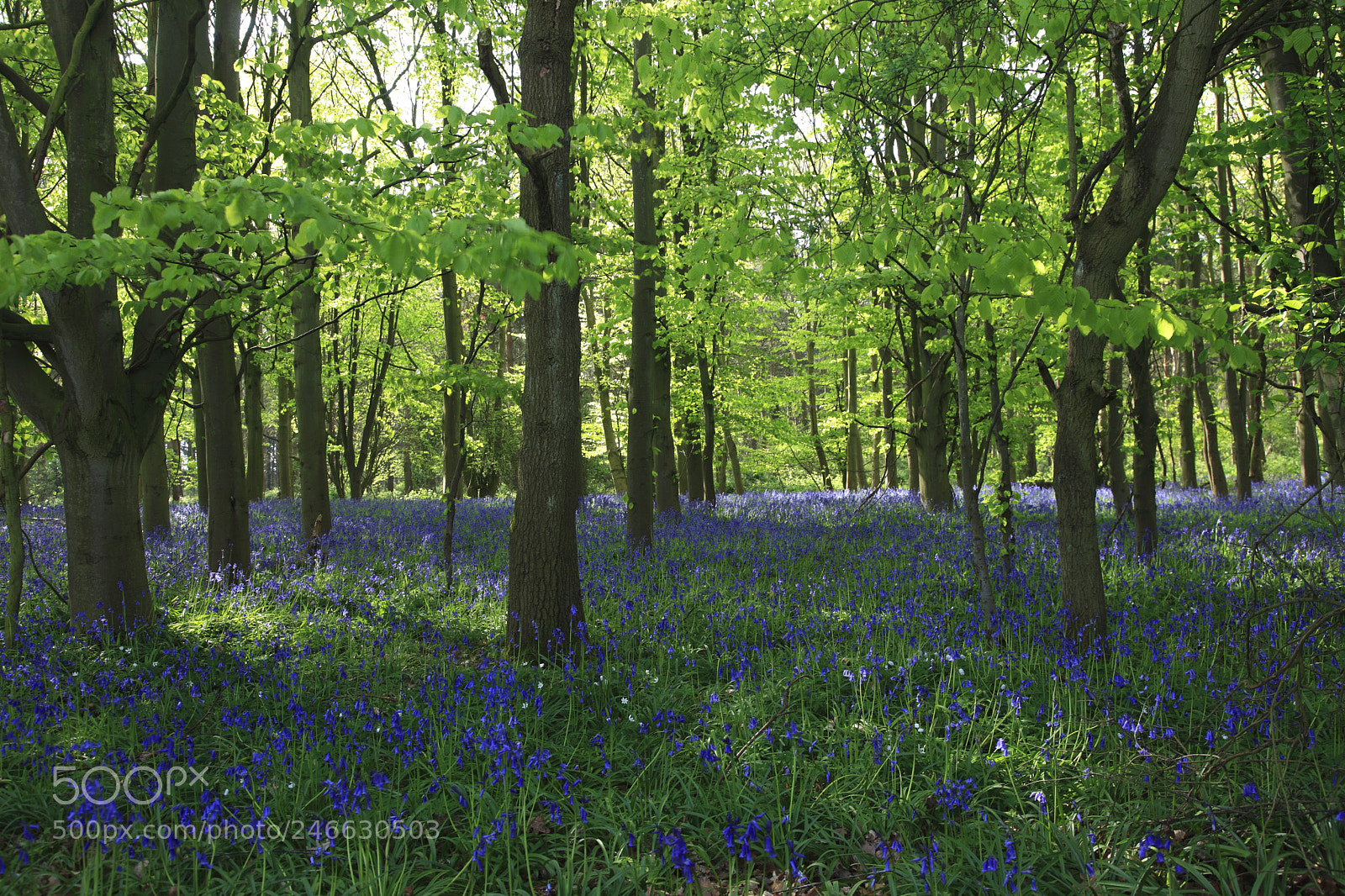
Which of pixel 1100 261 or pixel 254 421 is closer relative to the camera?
pixel 1100 261

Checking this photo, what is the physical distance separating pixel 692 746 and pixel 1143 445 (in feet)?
22.0

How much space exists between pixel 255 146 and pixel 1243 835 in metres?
8.89

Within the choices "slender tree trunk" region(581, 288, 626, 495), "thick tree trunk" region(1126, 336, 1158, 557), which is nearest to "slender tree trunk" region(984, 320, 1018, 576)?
"thick tree trunk" region(1126, 336, 1158, 557)

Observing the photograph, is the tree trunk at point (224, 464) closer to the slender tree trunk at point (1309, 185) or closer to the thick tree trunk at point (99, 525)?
the thick tree trunk at point (99, 525)

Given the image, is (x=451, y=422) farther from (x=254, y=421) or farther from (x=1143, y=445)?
(x=254, y=421)

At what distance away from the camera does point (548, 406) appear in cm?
467

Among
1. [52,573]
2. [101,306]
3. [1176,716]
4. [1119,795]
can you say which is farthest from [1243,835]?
[52,573]

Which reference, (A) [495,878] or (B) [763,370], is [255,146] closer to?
(A) [495,878]

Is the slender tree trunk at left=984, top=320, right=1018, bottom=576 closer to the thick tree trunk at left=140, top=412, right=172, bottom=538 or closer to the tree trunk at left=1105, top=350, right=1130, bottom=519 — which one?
the tree trunk at left=1105, top=350, right=1130, bottom=519

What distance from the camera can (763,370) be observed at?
23.4 metres

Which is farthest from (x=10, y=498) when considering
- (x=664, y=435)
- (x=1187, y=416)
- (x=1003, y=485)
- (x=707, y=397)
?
(x=1187, y=416)

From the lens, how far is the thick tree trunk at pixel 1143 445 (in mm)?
7363

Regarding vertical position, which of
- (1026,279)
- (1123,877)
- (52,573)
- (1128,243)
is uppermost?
(1128,243)

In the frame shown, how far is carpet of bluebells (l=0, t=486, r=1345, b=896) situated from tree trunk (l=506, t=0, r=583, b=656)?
1.10ft
